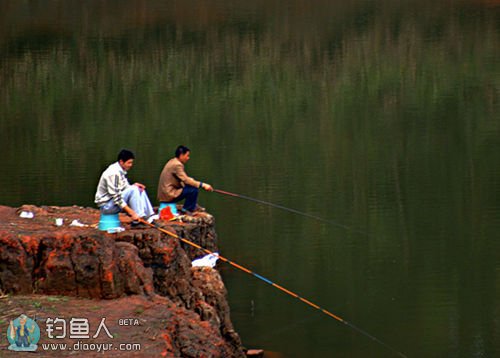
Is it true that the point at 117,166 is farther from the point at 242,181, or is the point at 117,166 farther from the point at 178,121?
the point at 178,121

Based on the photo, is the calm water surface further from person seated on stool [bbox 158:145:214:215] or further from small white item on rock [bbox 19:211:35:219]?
small white item on rock [bbox 19:211:35:219]

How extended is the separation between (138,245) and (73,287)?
163cm

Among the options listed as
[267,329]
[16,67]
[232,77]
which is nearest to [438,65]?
[232,77]

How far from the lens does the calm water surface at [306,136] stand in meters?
15.6

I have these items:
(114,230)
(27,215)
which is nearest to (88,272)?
(114,230)

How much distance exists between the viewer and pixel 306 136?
91.1ft

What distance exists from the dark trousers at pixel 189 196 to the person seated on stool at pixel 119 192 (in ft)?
7.14

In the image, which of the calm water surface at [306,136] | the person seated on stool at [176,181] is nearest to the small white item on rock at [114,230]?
the person seated on stool at [176,181]

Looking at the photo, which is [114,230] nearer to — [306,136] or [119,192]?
[119,192]

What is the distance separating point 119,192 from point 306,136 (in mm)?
15649

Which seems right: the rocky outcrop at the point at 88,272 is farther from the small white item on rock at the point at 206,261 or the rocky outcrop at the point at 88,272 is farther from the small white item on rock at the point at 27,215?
the small white item on rock at the point at 206,261

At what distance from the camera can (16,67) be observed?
130 ft

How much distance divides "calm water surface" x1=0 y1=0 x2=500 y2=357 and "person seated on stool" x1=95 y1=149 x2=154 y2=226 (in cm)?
246

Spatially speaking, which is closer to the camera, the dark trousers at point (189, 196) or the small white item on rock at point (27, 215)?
the small white item on rock at point (27, 215)
